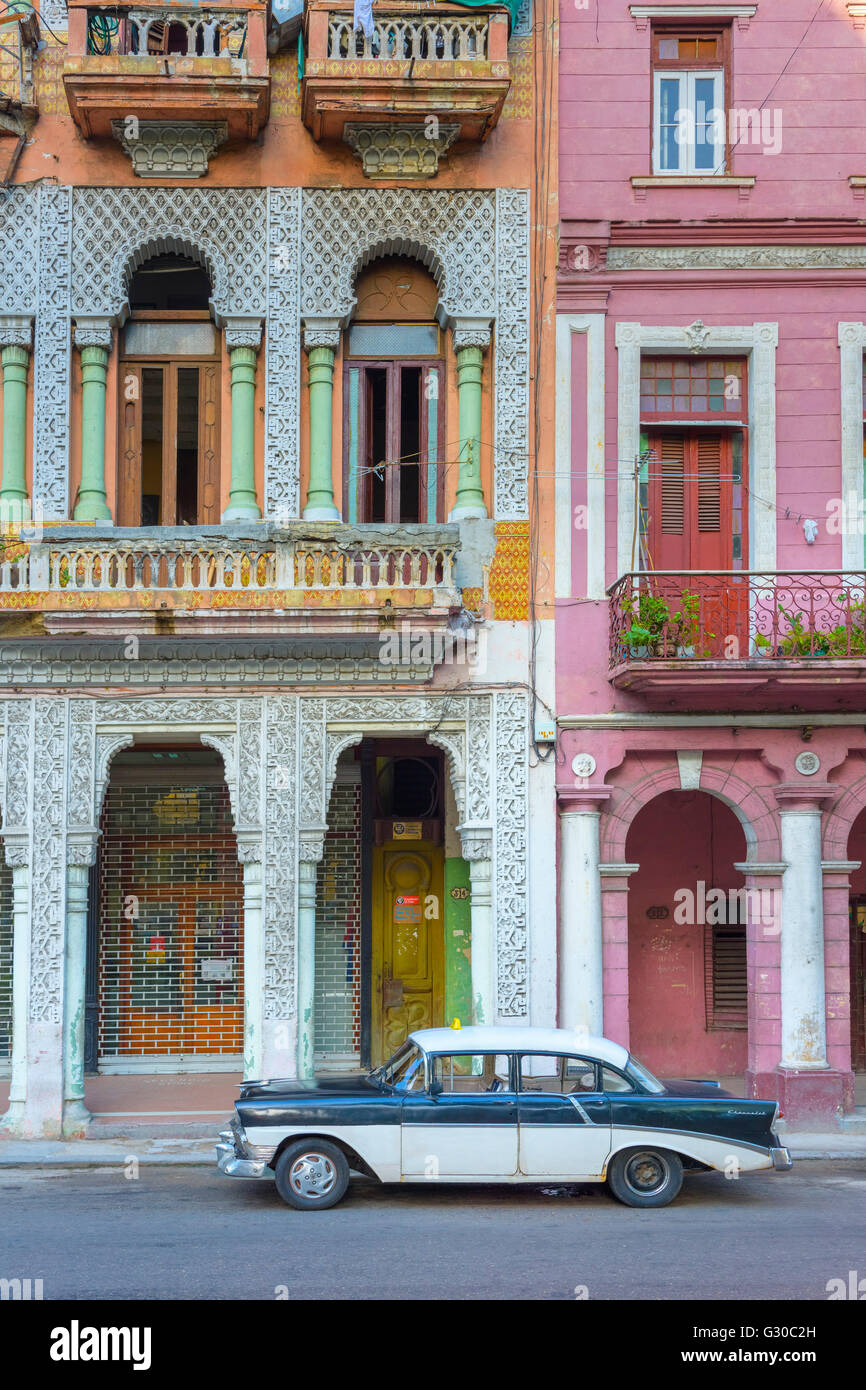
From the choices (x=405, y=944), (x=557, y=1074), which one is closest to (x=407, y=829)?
(x=405, y=944)

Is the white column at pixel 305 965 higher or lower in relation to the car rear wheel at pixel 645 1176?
higher

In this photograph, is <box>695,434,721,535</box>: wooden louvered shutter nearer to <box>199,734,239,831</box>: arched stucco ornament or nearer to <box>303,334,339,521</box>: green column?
<box>303,334,339,521</box>: green column

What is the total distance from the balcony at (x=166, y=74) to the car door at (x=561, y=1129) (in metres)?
9.98

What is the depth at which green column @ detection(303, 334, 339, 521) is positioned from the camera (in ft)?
50.2

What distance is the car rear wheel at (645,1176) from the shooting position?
11.0 metres

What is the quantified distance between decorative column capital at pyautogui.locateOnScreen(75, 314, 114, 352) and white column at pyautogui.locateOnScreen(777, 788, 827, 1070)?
849 centimetres

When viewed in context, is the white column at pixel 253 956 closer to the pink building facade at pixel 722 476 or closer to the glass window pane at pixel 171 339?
the pink building facade at pixel 722 476

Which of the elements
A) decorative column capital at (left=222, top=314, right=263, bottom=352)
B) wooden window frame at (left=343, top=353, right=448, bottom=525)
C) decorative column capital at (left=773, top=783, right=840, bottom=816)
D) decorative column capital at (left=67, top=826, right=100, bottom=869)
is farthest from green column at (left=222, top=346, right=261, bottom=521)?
decorative column capital at (left=773, top=783, right=840, bottom=816)

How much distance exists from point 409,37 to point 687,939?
10.5 m

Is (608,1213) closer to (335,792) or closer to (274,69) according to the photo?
(335,792)

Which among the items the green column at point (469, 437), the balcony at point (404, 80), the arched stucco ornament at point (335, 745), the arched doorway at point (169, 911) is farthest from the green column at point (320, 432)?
the arched doorway at point (169, 911)

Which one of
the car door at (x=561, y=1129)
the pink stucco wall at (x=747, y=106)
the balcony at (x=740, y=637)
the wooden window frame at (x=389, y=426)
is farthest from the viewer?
the wooden window frame at (x=389, y=426)

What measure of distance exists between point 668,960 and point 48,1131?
723 centimetres
